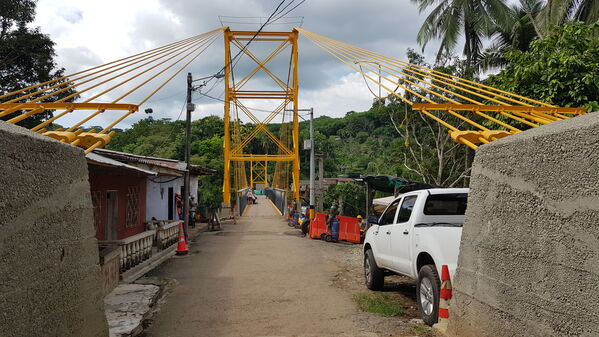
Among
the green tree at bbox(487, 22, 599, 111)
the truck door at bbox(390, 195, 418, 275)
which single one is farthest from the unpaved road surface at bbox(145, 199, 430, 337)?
the green tree at bbox(487, 22, 599, 111)

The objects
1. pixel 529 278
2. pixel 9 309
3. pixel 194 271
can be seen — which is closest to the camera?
pixel 9 309

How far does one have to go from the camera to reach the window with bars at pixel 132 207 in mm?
12680

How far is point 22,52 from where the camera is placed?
17750 millimetres

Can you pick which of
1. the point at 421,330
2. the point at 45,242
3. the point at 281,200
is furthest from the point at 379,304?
the point at 281,200

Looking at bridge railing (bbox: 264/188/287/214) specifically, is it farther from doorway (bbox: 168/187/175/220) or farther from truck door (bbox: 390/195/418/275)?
truck door (bbox: 390/195/418/275)

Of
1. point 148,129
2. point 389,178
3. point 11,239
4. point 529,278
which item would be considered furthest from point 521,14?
point 148,129

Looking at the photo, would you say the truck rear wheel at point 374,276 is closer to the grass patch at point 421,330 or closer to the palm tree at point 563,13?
the grass patch at point 421,330

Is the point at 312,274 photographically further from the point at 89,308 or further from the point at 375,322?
the point at 89,308

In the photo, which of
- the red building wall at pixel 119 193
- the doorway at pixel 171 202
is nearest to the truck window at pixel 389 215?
the red building wall at pixel 119 193

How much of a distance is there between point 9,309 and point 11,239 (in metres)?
0.42

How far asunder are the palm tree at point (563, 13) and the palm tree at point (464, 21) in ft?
11.2

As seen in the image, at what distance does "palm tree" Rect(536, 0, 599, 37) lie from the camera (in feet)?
49.2

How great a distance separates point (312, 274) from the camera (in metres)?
9.34

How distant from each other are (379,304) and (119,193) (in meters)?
7.95
